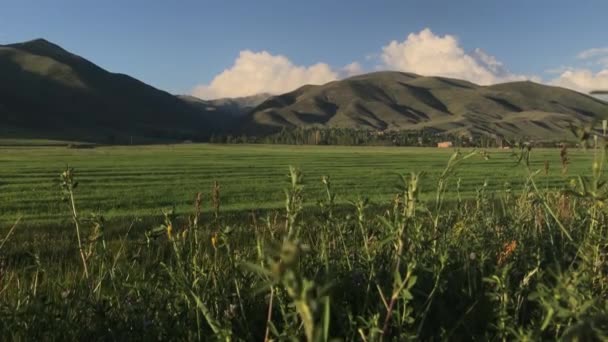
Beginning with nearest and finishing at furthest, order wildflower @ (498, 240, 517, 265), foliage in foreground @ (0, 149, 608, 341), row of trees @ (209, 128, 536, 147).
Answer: foliage in foreground @ (0, 149, 608, 341) → wildflower @ (498, 240, 517, 265) → row of trees @ (209, 128, 536, 147)

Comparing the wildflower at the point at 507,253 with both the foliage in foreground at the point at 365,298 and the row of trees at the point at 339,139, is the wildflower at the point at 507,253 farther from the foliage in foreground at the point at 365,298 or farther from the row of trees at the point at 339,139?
the row of trees at the point at 339,139

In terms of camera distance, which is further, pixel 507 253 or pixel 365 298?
pixel 507 253

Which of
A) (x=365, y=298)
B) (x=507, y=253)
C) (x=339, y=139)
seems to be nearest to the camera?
(x=365, y=298)

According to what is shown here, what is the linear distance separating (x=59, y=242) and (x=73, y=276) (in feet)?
16.0

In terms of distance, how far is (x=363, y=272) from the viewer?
2631mm

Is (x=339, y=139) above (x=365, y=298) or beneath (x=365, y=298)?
beneath

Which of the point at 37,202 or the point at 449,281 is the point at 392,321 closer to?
the point at 449,281

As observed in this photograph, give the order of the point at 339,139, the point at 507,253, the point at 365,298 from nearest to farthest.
A: the point at 365,298
the point at 507,253
the point at 339,139

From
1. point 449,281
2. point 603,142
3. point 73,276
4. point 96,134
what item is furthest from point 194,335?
point 96,134

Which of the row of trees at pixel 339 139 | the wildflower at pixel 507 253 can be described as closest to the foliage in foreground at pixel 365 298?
the wildflower at pixel 507 253

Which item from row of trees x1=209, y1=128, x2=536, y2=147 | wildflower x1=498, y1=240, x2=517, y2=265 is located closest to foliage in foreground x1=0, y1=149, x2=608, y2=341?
wildflower x1=498, y1=240, x2=517, y2=265

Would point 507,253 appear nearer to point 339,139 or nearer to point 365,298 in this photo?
point 365,298

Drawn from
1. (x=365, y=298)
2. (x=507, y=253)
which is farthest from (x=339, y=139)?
(x=365, y=298)

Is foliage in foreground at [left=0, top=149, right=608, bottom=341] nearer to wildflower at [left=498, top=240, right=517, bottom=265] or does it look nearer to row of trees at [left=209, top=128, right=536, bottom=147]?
wildflower at [left=498, top=240, right=517, bottom=265]
